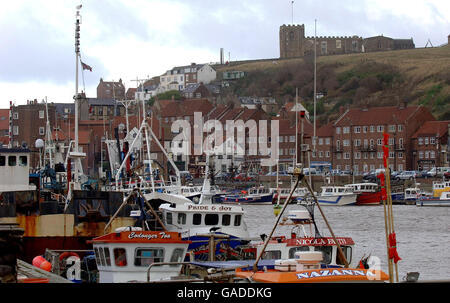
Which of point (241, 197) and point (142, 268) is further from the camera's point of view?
point (241, 197)

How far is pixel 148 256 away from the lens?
78.6 feet

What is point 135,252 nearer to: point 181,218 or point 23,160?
point 181,218

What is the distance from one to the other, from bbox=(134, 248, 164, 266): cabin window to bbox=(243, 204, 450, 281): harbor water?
739cm

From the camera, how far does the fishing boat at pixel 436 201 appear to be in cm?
10093

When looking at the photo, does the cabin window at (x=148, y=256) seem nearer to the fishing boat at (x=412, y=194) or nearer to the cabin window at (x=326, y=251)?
the cabin window at (x=326, y=251)

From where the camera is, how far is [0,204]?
3684 centimetres

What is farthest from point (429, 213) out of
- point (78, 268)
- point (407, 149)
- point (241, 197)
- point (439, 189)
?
point (78, 268)

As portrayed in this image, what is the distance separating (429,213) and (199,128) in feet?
219

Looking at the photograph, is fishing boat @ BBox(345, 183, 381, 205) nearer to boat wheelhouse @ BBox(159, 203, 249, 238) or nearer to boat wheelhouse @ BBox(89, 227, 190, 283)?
boat wheelhouse @ BBox(159, 203, 249, 238)

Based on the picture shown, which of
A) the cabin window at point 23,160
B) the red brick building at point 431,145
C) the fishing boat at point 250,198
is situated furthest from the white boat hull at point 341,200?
the cabin window at point 23,160

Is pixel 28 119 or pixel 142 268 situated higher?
pixel 28 119

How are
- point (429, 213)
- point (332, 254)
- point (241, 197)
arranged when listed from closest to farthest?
1. point (332, 254)
2. point (429, 213)
3. point (241, 197)

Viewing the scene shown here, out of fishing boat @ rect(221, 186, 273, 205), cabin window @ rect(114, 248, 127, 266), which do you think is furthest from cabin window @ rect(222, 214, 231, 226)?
fishing boat @ rect(221, 186, 273, 205)
